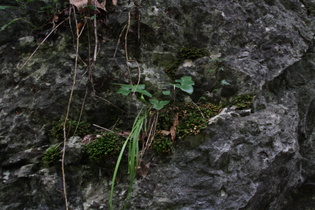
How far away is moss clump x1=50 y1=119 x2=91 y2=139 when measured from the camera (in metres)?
1.60

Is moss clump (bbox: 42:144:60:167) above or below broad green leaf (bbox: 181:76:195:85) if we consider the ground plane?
below

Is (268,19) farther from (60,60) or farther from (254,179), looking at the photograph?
(60,60)

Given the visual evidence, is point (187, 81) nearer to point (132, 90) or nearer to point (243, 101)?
point (132, 90)

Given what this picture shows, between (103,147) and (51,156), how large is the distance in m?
0.36

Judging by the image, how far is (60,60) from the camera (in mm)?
1797

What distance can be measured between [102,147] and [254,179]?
3.48ft

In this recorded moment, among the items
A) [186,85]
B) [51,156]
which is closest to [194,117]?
[186,85]

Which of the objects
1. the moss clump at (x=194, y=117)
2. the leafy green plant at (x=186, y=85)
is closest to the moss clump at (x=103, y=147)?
the moss clump at (x=194, y=117)

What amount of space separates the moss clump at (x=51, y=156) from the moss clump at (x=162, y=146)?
672 mm

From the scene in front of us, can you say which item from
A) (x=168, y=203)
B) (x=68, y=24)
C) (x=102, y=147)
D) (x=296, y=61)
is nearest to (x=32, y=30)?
(x=68, y=24)

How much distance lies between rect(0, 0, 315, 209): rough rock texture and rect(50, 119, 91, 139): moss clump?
0.06 metres

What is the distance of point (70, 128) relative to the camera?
1619 millimetres

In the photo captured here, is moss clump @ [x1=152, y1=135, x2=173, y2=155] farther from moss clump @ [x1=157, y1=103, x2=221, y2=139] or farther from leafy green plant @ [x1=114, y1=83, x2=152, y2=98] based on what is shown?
leafy green plant @ [x1=114, y1=83, x2=152, y2=98]

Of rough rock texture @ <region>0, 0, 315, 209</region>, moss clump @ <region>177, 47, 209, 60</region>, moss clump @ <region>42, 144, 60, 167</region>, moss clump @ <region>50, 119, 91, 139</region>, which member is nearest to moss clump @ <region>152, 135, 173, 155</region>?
rough rock texture @ <region>0, 0, 315, 209</region>
